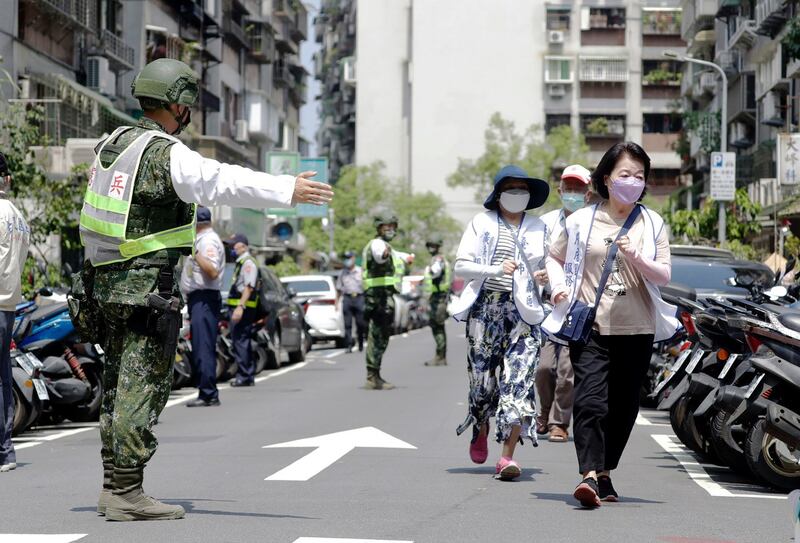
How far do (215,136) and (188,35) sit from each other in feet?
20.3

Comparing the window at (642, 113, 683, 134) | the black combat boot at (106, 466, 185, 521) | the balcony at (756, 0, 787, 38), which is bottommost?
the black combat boot at (106, 466, 185, 521)

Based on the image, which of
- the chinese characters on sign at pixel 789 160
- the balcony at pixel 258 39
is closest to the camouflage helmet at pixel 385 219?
the chinese characters on sign at pixel 789 160

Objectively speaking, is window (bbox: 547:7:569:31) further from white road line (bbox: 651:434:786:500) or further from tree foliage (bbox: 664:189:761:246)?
white road line (bbox: 651:434:786:500)

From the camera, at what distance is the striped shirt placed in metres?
10.2

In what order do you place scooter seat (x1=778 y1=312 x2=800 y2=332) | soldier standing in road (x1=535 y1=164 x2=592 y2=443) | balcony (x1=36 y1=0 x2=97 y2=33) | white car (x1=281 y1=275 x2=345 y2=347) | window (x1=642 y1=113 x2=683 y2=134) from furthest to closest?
window (x1=642 y1=113 x2=683 y2=134)
balcony (x1=36 y1=0 x2=97 y2=33)
white car (x1=281 y1=275 x2=345 y2=347)
soldier standing in road (x1=535 y1=164 x2=592 y2=443)
scooter seat (x1=778 y1=312 x2=800 y2=332)

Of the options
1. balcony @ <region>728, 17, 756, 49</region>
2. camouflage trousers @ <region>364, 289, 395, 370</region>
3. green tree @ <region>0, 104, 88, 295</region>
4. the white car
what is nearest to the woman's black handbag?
camouflage trousers @ <region>364, 289, 395, 370</region>

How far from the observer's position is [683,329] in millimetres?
13406

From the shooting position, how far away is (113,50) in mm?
44250

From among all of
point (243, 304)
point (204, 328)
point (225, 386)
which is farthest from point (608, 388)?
point (225, 386)

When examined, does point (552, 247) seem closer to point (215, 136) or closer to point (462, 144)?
point (215, 136)

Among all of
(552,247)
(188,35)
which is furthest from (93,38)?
(552,247)

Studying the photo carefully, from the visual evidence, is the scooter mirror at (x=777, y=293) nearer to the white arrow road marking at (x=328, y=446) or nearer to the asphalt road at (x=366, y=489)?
the asphalt road at (x=366, y=489)

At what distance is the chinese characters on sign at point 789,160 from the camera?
44531 millimetres

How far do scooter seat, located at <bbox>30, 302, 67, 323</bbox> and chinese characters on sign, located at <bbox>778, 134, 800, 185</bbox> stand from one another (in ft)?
109
